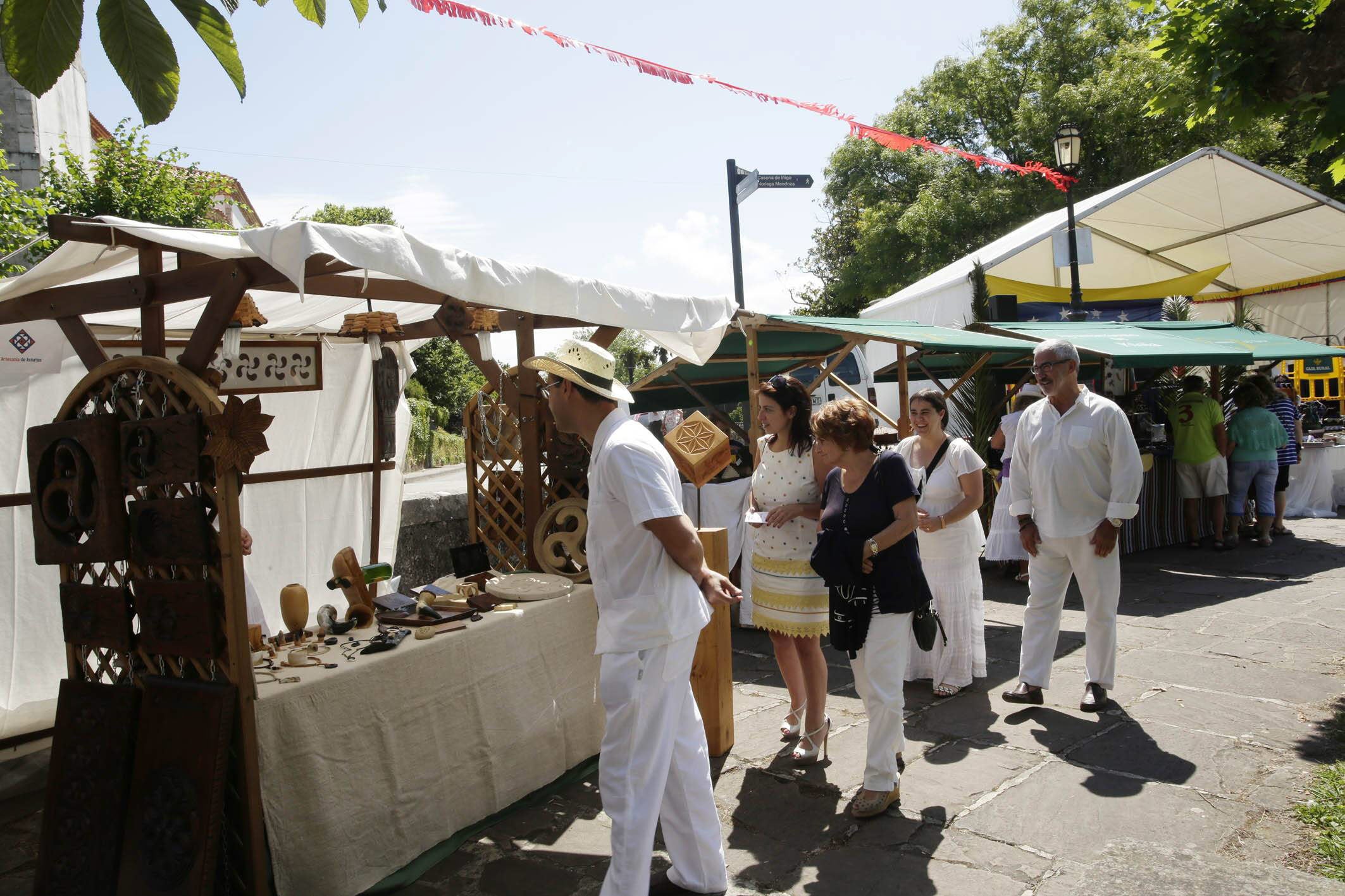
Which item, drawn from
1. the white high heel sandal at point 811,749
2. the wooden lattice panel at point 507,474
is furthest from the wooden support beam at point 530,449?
the white high heel sandal at point 811,749

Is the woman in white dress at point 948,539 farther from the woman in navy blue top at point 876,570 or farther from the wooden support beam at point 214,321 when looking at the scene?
the wooden support beam at point 214,321

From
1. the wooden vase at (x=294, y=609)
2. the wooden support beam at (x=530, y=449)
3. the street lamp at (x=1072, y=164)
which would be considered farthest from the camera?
the street lamp at (x=1072, y=164)

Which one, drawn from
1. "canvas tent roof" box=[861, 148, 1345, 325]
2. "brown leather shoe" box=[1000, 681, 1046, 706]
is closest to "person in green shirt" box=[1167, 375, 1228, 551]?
"canvas tent roof" box=[861, 148, 1345, 325]

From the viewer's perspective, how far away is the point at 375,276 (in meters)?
4.94

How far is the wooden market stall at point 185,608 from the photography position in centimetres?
296

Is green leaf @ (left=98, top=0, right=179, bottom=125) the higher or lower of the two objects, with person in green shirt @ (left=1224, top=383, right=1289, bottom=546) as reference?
higher

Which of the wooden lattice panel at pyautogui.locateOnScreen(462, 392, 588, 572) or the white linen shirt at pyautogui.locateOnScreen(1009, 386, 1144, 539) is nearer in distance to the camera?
the white linen shirt at pyautogui.locateOnScreen(1009, 386, 1144, 539)

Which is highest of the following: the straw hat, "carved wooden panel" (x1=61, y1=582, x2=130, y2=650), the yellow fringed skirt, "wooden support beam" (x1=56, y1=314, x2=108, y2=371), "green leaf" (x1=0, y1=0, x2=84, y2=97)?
"green leaf" (x1=0, y1=0, x2=84, y2=97)

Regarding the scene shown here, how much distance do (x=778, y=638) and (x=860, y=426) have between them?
3.80 feet

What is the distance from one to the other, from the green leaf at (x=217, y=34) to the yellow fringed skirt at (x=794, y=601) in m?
2.95

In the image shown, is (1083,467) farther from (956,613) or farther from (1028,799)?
(1028,799)

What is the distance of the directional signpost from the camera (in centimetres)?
933

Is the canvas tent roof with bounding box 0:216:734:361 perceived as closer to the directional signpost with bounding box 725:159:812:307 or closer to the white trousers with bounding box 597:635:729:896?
the white trousers with bounding box 597:635:729:896

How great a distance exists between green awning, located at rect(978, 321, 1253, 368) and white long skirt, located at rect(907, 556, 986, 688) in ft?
15.1
